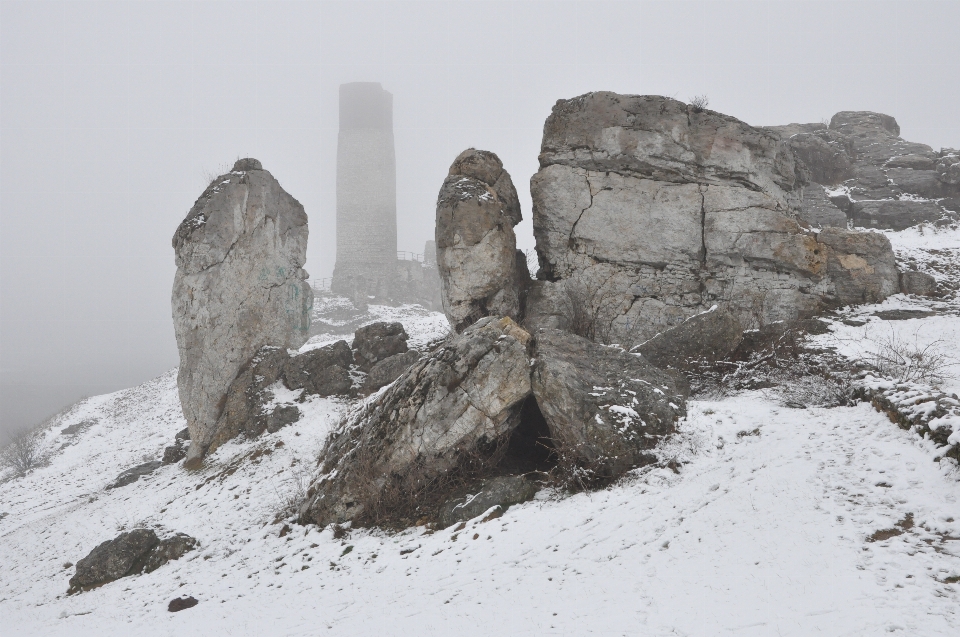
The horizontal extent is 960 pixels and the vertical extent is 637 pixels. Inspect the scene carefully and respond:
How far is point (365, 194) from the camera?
42469mm

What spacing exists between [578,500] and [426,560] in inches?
74.3

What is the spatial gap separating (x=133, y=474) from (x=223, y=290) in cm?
495

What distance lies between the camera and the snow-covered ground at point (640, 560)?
4129mm

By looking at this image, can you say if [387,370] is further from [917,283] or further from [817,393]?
[917,283]

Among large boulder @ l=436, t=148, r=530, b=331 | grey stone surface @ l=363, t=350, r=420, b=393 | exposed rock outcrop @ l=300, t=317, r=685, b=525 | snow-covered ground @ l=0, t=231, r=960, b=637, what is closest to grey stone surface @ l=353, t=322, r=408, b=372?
grey stone surface @ l=363, t=350, r=420, b=393

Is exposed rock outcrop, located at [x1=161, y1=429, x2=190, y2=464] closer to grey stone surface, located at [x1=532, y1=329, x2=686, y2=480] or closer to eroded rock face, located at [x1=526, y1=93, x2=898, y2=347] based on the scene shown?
eroded rock face, located at [x1=526, y1=93, x2=898, y2=347]

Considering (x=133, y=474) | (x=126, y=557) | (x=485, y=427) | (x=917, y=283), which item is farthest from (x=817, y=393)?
(x=133, y=474)

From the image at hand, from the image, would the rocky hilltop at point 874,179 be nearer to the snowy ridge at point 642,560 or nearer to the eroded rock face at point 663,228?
the eroded rock face at point 663,228

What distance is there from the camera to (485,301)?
41.2ft

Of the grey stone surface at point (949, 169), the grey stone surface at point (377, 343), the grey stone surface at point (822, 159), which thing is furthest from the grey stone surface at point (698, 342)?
the grey stone surface at point (949, 169)

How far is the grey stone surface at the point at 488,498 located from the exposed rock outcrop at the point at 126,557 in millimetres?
4224

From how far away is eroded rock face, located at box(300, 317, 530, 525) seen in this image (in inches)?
301

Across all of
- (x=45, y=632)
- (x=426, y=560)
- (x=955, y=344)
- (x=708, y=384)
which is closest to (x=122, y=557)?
(x=45, y=632)

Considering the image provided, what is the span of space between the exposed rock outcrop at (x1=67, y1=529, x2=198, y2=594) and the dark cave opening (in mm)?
4938
